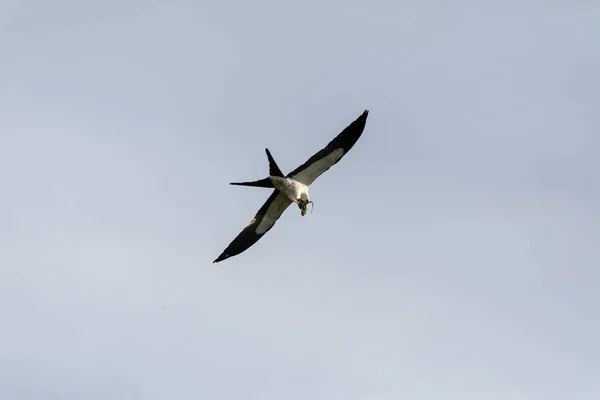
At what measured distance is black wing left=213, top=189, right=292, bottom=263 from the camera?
153 feet

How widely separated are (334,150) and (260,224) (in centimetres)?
470

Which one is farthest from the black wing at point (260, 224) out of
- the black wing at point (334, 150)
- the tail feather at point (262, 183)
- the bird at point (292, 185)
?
the tail feather at point (262, 183)

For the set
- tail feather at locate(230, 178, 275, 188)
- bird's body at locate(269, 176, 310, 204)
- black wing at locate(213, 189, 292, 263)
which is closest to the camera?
tail feather at locate(230, 178, 275, 188)

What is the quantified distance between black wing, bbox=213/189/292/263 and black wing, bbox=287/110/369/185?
133cm

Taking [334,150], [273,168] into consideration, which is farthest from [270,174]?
[334,150]

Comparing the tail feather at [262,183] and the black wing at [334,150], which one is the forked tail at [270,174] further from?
the black wing at [334,150]

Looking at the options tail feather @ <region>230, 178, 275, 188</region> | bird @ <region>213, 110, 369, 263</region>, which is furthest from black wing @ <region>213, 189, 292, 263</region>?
tail feather @ <region>230, 178, 275, 188</region>

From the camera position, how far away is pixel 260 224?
4738 centimetres

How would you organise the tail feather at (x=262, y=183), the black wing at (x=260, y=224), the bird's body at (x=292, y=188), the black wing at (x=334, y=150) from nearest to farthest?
the tail feather at (x=262, y=183), the bird's body at (x=292, y=188), the black wing at (x=334, y=150), the black wing at (x=260, y=224)

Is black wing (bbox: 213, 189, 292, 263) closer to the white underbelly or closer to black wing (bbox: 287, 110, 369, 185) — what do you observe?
the white underbelly

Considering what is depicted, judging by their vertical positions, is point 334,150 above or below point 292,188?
above

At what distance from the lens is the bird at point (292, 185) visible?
4553 centimetres

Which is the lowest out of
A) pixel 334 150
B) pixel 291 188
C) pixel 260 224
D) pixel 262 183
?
pixel 260 224

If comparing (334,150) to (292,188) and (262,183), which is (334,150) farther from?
(262,183)
